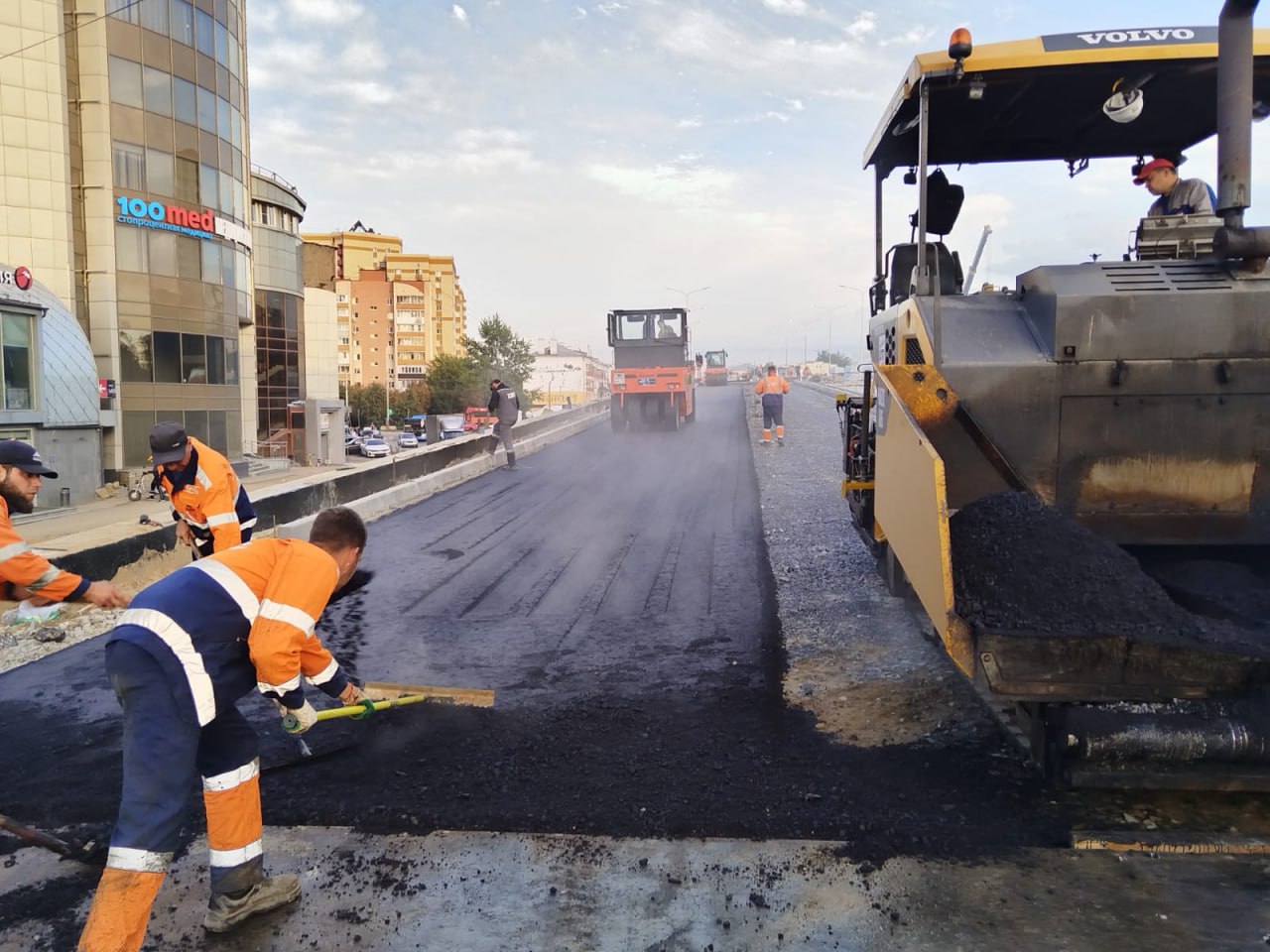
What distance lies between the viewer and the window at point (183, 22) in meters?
30.1

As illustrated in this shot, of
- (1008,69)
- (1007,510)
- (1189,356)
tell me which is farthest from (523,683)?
(1008,69)

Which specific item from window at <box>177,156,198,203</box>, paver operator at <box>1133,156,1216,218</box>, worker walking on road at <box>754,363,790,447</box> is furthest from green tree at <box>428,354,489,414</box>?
paver operator at <box>1133,156,1216,218</box>

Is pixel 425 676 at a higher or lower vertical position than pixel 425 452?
lower

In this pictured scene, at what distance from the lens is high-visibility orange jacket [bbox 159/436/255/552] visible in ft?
17.5

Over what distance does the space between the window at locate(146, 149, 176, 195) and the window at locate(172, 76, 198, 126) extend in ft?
5.52

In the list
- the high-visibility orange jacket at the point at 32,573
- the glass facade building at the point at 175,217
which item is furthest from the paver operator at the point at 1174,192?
the glass facade building at the point at 175,217

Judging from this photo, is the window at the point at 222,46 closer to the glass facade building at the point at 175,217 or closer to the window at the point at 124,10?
the glass facade building at the point at 175,217

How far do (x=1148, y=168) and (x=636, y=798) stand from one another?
4.97m

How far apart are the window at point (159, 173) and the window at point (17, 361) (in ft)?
43.9

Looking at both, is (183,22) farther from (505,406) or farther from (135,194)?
(505,406)

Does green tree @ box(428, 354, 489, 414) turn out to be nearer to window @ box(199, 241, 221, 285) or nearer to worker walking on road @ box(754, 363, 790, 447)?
window @ box(199, 241, 221, 285)

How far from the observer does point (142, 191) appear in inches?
1147

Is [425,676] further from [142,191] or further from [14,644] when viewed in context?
[142,191]

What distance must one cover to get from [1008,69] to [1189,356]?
76.7 inches
